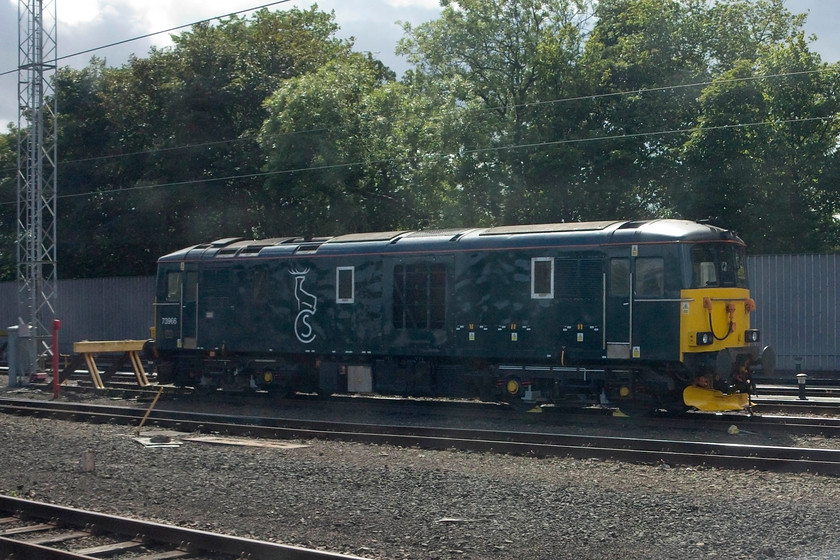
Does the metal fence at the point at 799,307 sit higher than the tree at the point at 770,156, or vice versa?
the tree at the point at 770,156

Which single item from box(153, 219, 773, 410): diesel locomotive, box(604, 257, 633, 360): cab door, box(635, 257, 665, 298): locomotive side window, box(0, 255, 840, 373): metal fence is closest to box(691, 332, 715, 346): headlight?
box(153, 219, 773, 410): diesel locomotive

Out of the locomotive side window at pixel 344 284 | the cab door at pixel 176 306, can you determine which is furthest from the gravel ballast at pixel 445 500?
the cab door at pixel 176 306

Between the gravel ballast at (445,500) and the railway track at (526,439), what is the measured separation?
1.01 feet

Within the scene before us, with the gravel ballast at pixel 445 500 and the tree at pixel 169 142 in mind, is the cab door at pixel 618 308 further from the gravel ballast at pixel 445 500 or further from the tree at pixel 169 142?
the tree at pixel 169 142

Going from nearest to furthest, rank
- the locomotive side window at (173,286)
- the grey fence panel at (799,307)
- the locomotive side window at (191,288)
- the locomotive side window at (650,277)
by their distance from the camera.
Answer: the locomotive side window at (650,277) < the locomotive side window at (191,288) < the locomotive side window at (173,286) < the grey fence panel at (799,307)

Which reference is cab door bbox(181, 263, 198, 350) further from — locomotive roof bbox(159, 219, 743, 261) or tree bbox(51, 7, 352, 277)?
tree bbox(51, 7, 352, 277)

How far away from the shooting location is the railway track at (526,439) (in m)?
10.8

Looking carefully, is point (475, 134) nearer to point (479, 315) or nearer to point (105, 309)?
point (479, 315)

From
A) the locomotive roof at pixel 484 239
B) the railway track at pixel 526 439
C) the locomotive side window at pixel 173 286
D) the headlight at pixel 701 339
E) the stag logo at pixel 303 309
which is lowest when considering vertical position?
the railway track at pixel 526 439

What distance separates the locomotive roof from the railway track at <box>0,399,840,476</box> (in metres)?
3.15

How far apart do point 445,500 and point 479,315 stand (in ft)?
23.3

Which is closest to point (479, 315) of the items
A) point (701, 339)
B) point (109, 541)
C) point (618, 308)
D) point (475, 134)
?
point (618, 308)

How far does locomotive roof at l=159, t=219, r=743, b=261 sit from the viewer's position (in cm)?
1464

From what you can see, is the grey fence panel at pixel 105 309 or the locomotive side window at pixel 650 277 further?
the grey fence panel at pixel 105 309
